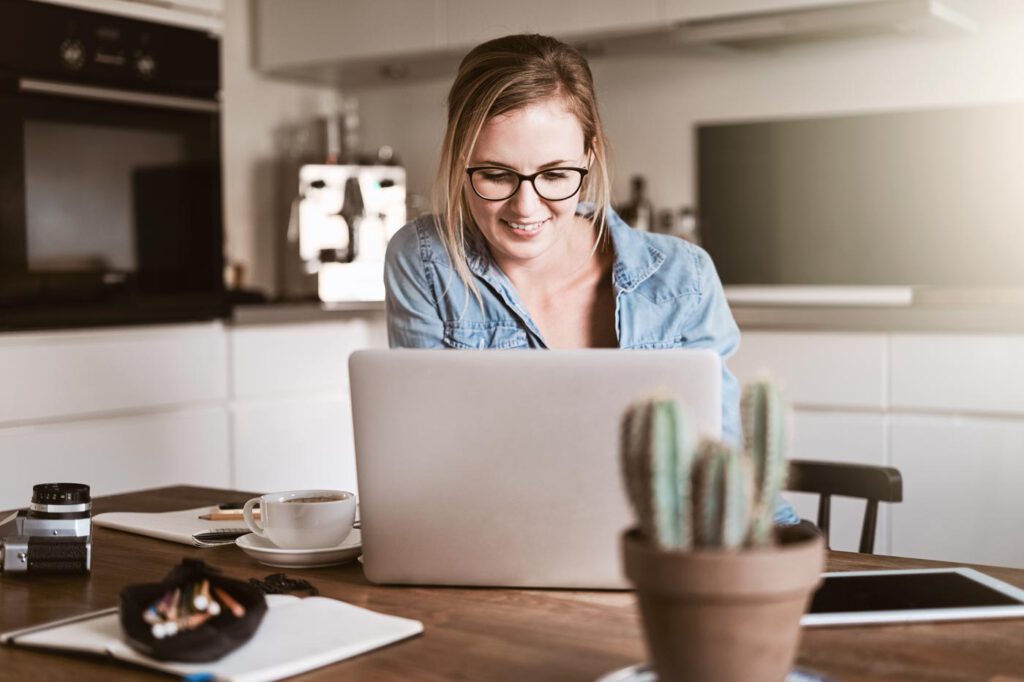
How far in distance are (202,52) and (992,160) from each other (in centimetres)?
229

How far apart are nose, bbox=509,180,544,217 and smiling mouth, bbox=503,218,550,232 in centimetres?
2

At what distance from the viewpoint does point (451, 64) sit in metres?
4.20

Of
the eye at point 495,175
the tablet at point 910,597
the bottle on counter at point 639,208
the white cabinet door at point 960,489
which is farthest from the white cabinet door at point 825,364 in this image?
the tablet at point 910,597

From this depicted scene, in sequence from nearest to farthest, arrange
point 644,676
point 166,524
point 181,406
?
point 644,676, point 166,524, point 181,406

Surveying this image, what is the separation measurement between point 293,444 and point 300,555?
2.51 metres

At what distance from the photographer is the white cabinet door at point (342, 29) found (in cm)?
389

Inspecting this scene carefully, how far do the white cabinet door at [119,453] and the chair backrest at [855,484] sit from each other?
2.00 m

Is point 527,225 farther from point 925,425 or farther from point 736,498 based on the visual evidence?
point 925,425

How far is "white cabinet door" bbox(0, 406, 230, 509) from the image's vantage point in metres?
2.94

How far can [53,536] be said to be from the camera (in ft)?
4.14

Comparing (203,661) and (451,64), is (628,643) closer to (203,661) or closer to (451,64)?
(203,661)

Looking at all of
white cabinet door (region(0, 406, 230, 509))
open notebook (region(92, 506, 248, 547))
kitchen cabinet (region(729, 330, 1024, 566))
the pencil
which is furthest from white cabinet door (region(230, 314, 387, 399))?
the pencil

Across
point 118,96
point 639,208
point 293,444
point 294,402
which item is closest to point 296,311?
point 294,402

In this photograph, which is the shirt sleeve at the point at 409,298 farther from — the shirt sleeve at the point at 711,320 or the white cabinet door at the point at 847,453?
the white cabinet door at the point at 847,453
